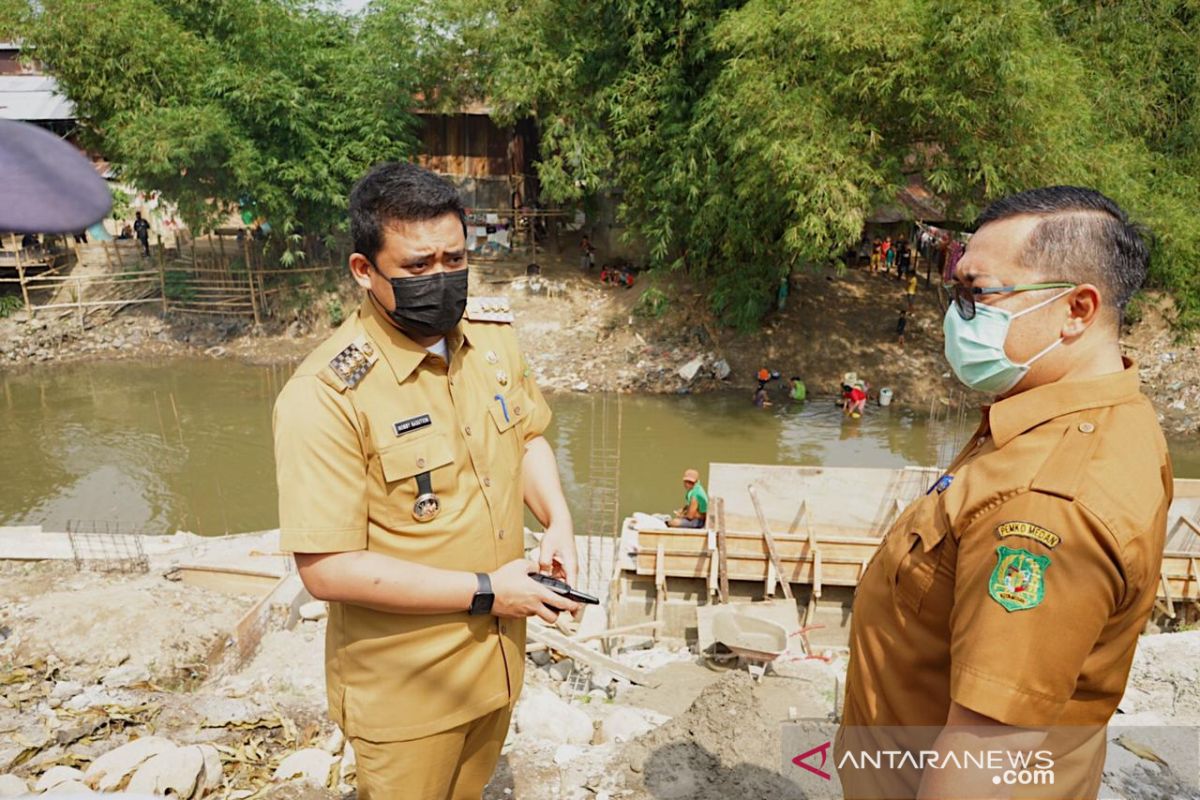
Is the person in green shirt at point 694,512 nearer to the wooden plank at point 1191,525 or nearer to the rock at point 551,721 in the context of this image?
→ the rock at point 551,721

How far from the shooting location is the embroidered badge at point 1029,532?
1.16m

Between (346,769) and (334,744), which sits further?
(334,744)

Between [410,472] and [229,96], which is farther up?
[229,96]

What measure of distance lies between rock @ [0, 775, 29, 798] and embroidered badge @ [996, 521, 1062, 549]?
11.3 ft

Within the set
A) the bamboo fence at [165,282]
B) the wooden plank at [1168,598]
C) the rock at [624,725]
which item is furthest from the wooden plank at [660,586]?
the bamboo fence at [165,282]

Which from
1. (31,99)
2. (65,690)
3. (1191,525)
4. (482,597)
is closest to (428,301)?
(482,597)

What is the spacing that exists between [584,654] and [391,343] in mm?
4290

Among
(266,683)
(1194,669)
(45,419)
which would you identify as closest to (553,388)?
(45,419)

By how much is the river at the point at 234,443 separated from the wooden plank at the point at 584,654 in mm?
3746

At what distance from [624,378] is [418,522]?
12.7 meters

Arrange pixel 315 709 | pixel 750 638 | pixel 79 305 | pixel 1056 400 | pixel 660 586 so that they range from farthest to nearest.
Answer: pixel 79 305 < pixel 660 586 < pixel 750 638 < pixel 315 709 < pixel 1056 400

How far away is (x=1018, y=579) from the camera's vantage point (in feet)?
3.87

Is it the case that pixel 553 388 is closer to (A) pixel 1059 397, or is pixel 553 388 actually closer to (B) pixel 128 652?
(B) pixel 128 652

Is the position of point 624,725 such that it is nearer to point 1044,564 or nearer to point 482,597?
point 482,597
